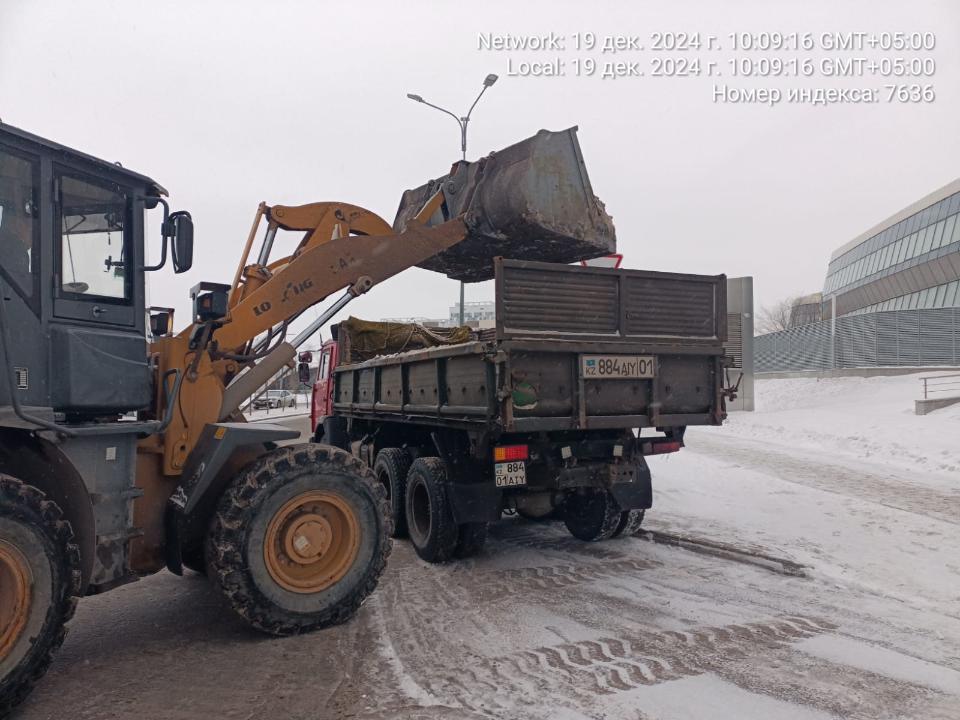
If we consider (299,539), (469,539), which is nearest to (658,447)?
(469,539)

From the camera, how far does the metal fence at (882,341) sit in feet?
84.8

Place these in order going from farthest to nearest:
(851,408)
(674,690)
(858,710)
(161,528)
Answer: (851,408) < (161,528) < (674,690) < (858,710)

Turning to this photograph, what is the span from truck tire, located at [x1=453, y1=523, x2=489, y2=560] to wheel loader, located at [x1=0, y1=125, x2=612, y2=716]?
1.51 m

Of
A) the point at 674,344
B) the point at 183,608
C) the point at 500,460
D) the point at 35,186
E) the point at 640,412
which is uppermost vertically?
the point at 35,186

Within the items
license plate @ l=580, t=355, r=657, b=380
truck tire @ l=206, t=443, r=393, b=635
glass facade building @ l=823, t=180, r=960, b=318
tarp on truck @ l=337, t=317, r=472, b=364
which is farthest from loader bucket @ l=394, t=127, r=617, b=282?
glass facade building @ l=823, t=180, r=960, b=318

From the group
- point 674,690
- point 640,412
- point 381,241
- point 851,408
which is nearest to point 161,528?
point 381,241

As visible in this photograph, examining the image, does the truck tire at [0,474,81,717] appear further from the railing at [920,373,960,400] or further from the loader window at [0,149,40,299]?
the railing at [920,373,960,400]

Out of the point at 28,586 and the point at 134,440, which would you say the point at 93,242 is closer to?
the point at 134,440

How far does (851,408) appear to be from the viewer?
2083 centimetres

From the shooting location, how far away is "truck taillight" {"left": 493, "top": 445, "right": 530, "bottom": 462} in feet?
17.9

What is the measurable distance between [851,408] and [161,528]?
69.3 ft

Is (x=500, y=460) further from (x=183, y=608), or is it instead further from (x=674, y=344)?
(x=183, y=608)

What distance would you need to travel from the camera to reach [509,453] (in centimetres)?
546

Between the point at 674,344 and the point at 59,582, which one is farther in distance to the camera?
the point at 674,344
